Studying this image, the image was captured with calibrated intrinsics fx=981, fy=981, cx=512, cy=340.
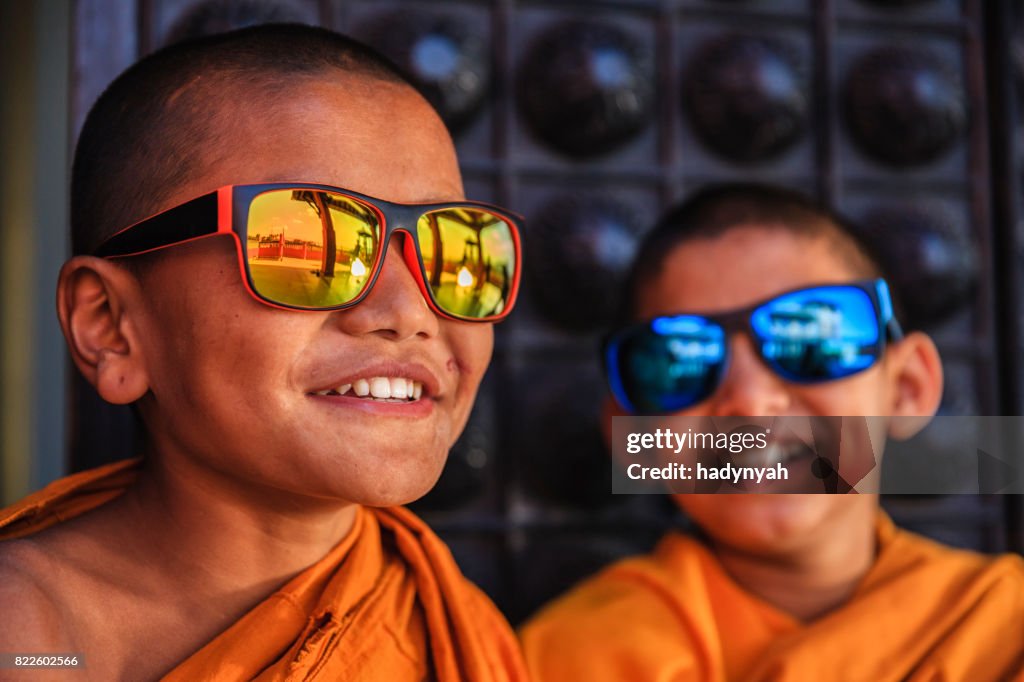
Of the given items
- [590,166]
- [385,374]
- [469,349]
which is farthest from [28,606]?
[590,166]

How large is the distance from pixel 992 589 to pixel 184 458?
3.59ft

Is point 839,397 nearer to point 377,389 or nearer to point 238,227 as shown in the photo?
point 377,389

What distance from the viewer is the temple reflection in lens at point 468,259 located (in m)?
1.13

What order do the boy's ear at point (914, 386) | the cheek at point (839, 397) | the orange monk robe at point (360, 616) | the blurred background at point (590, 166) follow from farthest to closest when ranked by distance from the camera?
the blurred background at point (590, 166) < the boy's ear at point (914, 386) < the cheek at point (839, 397) < the orange monk robe at point (360, 616)

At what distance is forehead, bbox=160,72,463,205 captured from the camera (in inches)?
42.9

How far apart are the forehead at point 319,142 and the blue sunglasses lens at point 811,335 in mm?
527

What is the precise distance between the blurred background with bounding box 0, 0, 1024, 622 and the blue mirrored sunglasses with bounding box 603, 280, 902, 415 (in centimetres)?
41

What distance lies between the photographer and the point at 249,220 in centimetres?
104

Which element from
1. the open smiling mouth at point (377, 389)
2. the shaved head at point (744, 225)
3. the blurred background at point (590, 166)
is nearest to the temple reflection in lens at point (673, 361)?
the shaved head at point (744, 225)

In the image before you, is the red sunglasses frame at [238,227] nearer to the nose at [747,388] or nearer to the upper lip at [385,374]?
the upper lip at [385,374]

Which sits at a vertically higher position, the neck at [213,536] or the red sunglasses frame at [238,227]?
the red sunglasses frame at [238,227]

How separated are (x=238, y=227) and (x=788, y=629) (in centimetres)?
95

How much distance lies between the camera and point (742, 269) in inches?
56.7

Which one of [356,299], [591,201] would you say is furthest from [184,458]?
[591,201]
